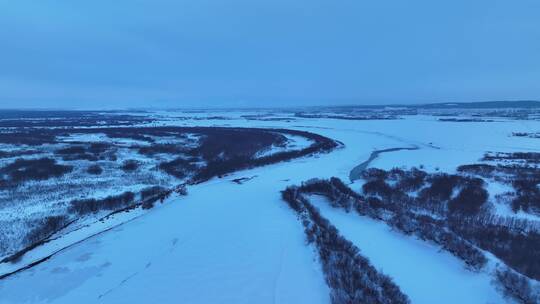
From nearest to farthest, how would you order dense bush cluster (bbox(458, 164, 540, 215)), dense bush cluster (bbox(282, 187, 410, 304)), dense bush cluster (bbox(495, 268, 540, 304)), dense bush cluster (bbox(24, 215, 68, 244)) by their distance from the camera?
1. dense bush cluster (bbox(495, 268, 540, 304))
2. dense bush cluster (bbox(282, 187, 410, 304))
3. dense bush cluster (bbox(24, 215, 68, 244))
4. dense bush cluster (bbox(458, 164, 540, 215))

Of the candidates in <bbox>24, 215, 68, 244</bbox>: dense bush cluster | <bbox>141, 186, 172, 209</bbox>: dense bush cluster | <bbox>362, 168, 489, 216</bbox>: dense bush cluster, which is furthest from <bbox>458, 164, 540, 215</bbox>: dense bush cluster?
<bbox>24, 215, 68, 244</bbox>: dense bush cluster

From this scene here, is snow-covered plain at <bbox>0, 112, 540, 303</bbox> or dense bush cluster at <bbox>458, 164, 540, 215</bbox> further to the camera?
dense bush cluster at <bbox>458, 164, 540, 215</bbox>

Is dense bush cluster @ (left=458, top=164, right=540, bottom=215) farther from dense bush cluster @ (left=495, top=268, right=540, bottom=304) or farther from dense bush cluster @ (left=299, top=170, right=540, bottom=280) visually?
dense bush cluster @ (left=495, top=268, right=540, bottom=304)

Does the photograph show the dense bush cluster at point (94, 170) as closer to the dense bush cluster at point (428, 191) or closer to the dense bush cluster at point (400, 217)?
the dense bush cluster at point (400, 217)

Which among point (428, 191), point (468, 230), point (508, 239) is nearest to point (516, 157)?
point (428, 191)

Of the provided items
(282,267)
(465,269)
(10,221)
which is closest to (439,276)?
(465,269)

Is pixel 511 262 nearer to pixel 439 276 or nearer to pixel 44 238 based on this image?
pixel 439 276

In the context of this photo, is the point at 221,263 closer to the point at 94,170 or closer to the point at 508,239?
the point at 508,239

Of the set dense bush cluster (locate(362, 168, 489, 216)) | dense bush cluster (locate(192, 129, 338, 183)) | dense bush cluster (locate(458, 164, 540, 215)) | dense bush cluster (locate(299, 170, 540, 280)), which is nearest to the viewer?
dense bush cluster (locate(299, 170, 540, 280))

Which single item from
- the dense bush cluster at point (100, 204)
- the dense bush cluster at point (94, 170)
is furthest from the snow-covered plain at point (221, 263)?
the dense bush cluster at point (94, 170)
